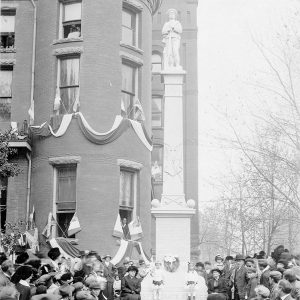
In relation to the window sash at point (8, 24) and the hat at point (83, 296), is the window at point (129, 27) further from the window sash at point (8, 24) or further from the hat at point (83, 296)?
the hat at point (83, 296)

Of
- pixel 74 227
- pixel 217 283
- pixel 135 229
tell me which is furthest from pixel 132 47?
pixel 217 283

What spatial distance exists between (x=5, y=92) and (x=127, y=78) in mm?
5202

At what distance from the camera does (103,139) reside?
24938 millimetres

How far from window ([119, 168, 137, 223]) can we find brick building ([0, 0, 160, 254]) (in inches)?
1.6

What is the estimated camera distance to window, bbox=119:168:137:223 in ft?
84.7

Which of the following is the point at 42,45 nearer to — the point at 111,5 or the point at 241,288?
the point at 111,5

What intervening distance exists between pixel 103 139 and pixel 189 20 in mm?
22727

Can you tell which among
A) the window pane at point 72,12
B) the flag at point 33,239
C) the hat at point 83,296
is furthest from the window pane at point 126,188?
the hat at point 83,296

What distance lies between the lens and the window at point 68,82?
25844 millimetres

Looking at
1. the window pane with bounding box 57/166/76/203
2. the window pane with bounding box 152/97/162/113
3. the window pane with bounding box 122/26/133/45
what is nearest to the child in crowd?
the window pane with bounding box 57/166/76/203

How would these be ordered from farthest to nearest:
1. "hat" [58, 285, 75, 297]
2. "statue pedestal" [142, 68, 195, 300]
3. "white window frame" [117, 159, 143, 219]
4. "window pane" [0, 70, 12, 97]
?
"window pane" [0, 70, 12, 97], "white window frame" [117, 159, 143, 219], "statue pedestal" [142, 68, 195, 300], "hat" [58, 285, 75, 297]

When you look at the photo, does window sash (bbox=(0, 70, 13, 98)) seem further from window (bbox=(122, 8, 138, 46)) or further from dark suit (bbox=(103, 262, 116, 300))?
dark suit (bbox=(103, 262, 116, 300))

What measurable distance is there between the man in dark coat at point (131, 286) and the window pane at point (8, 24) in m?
13.9

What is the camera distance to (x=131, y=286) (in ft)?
58.7
